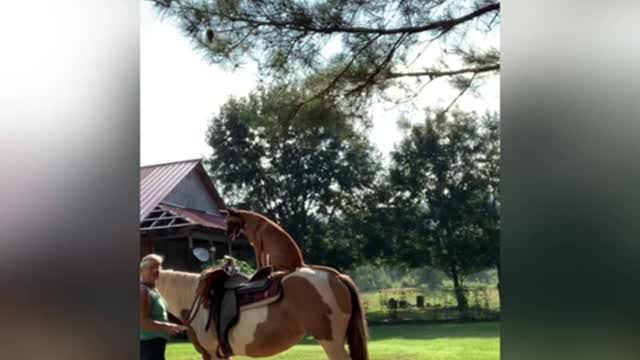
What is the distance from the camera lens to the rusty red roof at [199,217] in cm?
594

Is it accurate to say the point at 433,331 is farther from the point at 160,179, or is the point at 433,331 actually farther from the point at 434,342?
the point at 160,179

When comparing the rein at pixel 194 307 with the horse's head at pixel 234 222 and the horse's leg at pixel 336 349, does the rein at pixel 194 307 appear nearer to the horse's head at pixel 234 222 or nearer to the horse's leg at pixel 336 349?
the horse's head at pixel 234 222

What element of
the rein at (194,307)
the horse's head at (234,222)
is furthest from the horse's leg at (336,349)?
the horse's head at (234,222)

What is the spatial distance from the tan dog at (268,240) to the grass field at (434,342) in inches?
81.6

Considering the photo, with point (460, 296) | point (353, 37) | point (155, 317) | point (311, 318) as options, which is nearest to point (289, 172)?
point (460, 296)

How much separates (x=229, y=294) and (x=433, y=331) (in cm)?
319

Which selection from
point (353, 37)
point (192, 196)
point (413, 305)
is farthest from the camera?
point (413, 305)

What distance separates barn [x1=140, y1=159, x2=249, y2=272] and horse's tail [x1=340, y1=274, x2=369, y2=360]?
2682mm

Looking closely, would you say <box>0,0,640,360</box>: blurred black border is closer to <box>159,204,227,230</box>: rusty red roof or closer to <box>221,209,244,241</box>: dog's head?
<box>221,209,244,241</box>: dog's head

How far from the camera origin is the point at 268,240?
373 centimetres
